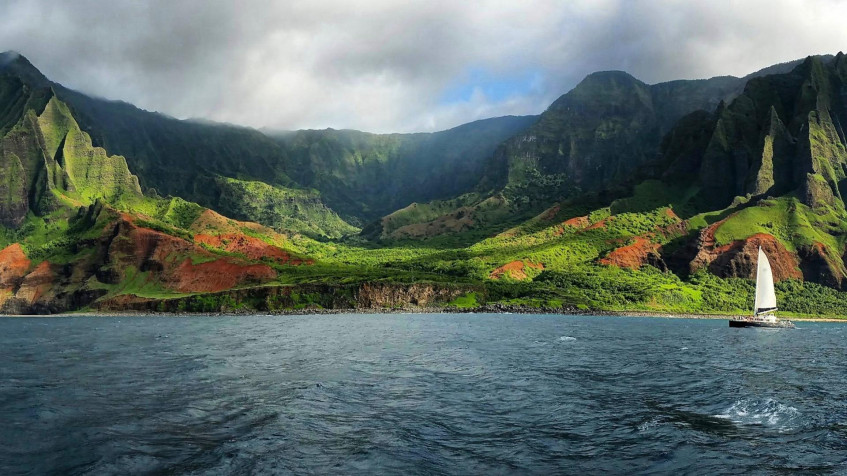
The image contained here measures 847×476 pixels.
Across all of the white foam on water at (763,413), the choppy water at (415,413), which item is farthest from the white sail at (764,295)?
the white foam on water at (763,413)

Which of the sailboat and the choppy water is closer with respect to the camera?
the choppy water

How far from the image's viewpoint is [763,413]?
4272 centimetres

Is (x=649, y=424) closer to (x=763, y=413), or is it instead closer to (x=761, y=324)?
(x=763, y=413)

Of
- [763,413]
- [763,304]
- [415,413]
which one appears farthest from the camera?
[763,304]

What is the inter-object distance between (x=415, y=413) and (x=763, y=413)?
2474 centimetres

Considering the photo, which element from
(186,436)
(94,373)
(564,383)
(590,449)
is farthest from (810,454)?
(94,373)

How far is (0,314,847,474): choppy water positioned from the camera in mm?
29953

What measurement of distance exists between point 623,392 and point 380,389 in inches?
815

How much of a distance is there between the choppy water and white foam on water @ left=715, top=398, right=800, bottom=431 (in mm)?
191

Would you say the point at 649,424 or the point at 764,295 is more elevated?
the point at 764,295

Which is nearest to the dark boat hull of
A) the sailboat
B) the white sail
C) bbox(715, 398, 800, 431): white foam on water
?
the sailboat

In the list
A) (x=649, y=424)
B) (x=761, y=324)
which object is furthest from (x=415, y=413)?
(x=761, y=324)

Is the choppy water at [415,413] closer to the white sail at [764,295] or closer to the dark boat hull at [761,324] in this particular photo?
the dark boat hull at [761,324]

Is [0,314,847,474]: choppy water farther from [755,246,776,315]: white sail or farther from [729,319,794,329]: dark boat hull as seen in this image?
[755,246,776,315]: white sail
